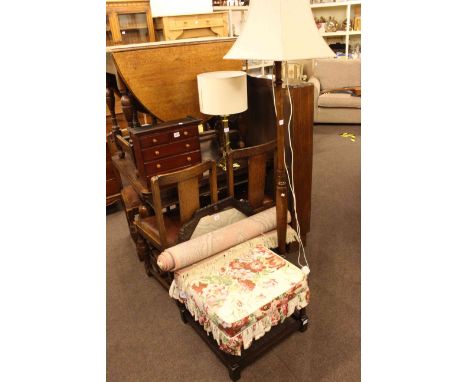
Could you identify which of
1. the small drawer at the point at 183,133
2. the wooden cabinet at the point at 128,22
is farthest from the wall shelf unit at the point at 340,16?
the small drawer at the point at 183,133

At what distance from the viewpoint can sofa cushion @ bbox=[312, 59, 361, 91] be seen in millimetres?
4820

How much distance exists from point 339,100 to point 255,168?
3284 millimetres

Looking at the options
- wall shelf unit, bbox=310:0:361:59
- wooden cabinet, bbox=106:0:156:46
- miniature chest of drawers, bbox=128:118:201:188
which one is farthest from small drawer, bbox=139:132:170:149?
wall shelf unit, bbox=310:0:361:59

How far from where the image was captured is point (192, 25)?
4082mm

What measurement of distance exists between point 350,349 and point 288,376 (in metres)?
0.33

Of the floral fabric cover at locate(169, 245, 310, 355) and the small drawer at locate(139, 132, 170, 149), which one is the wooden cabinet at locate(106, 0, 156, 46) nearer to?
the small drawer at locate(139, 132, 170, 149)

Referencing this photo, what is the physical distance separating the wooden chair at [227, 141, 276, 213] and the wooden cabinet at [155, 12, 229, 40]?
276 cm

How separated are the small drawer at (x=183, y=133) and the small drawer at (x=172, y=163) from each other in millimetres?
96

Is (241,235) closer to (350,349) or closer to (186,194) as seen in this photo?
(186,194)

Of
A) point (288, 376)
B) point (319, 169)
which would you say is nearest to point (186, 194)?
point (288, 376)

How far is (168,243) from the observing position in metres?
1.77

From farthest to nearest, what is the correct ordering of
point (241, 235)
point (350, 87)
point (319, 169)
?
point (350, 87)
point (319, 169)
point (241, 235)

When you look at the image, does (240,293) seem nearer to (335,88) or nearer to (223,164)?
(223,164)

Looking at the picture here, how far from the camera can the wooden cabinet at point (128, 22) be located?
375cm
